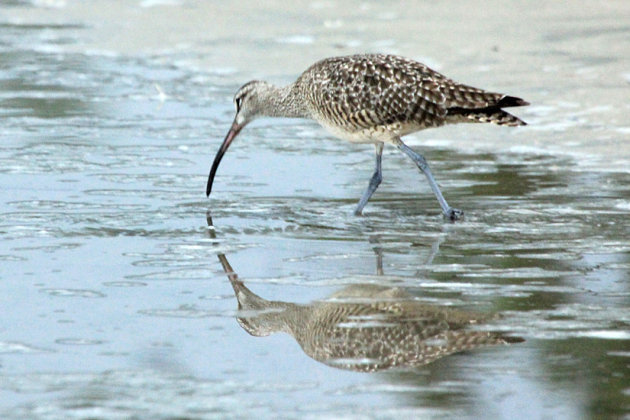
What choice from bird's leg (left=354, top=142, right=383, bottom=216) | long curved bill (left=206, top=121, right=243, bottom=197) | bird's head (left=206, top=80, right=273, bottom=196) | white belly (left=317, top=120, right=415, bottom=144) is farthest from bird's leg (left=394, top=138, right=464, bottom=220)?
bird's head (left=206, top=80, right=273, bottom=196)

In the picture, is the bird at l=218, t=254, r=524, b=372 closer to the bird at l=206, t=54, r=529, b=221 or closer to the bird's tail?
the bird at l=206, t=54, r=529, b=221

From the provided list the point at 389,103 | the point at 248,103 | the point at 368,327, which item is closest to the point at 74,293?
the point at 368,327

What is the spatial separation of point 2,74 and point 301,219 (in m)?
7.45

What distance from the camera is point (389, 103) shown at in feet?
31.9

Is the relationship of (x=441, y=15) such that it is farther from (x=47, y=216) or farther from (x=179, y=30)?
(x=47, y=216)

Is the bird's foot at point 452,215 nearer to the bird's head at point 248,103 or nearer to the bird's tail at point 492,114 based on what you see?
the bird's tail at point 492,114

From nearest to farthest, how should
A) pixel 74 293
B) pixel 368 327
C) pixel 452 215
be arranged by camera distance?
pixel 368 327 < pixel 74 293 < pixel 452 215

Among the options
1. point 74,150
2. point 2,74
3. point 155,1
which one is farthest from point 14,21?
point 74,150

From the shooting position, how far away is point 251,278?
25.0ft

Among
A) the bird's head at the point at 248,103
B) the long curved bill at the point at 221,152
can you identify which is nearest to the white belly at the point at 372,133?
the long curved bill at the point at 221,152

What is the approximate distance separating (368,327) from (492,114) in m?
3.20

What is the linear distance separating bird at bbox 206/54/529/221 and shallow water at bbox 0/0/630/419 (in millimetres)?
455

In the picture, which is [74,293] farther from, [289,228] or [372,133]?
[372,133]

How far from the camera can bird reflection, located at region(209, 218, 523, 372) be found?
6195 millimetres
